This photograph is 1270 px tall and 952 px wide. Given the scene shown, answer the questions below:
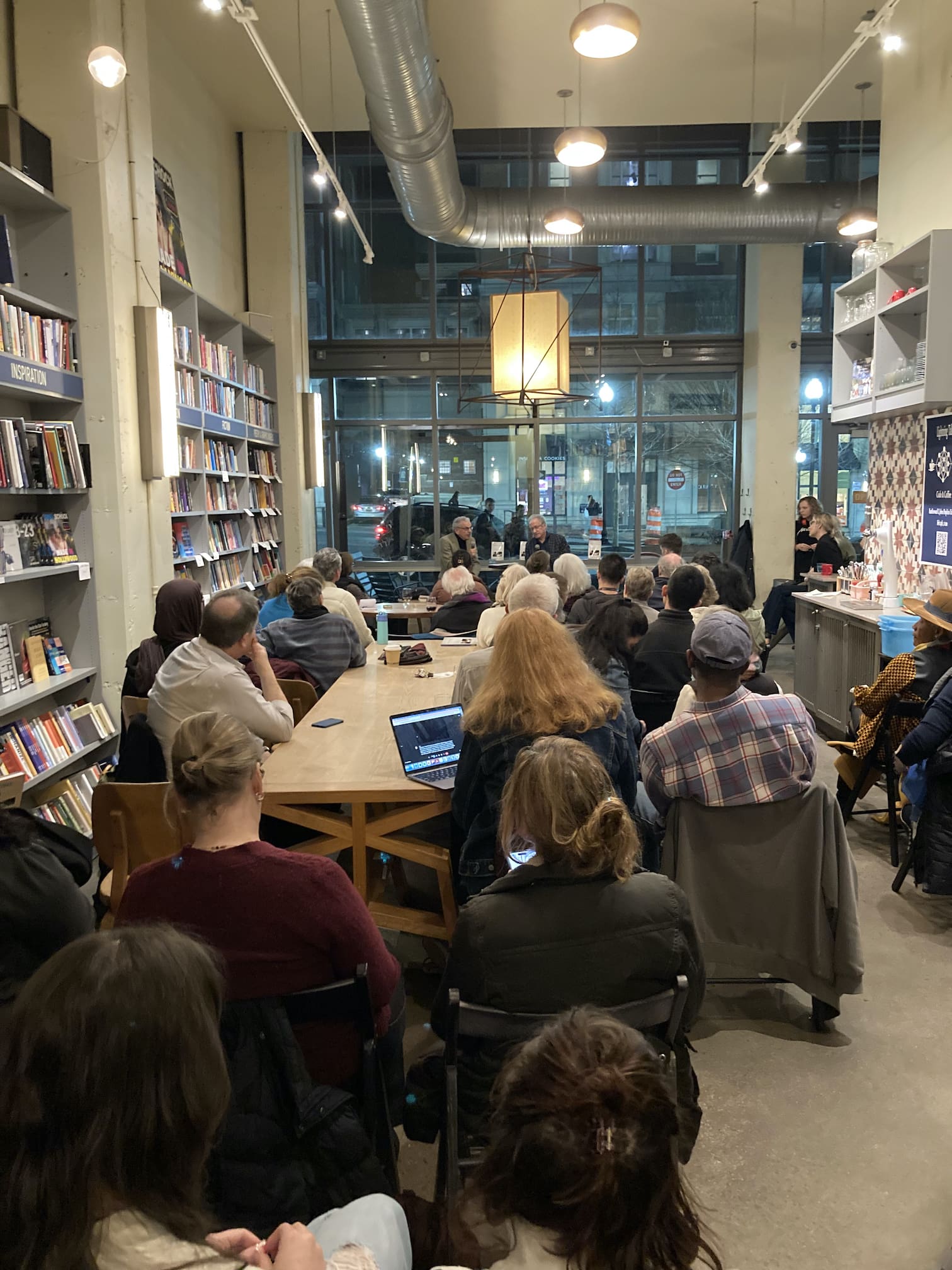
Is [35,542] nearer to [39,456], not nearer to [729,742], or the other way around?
[39,456]

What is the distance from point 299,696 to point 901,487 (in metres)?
4.56

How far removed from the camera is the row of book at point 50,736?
13.2 ft

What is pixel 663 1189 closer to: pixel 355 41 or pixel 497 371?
pixel 497 371

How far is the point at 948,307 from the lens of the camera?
506 centimetres

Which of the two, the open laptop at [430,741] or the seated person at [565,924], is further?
the open laptop at [430,741]

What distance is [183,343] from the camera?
6.30m

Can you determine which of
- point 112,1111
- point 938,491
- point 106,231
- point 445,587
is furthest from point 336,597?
point 112,1111

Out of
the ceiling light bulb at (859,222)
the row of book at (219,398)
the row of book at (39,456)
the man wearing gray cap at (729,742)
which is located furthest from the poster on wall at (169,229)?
the man wearing gray cap at (729,742)

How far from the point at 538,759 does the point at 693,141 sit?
1152 cm

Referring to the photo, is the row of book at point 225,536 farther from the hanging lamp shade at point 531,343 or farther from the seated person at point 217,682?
the seated person at point 217,682

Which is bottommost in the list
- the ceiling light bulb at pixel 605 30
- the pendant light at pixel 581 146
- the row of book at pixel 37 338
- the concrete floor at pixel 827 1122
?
the concrete floor at pixel 827 1122

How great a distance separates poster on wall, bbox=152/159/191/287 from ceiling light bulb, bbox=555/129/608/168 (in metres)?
2.70

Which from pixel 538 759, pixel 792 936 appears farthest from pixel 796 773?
pixel 538 759

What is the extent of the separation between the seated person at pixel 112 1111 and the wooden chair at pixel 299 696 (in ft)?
10.6
